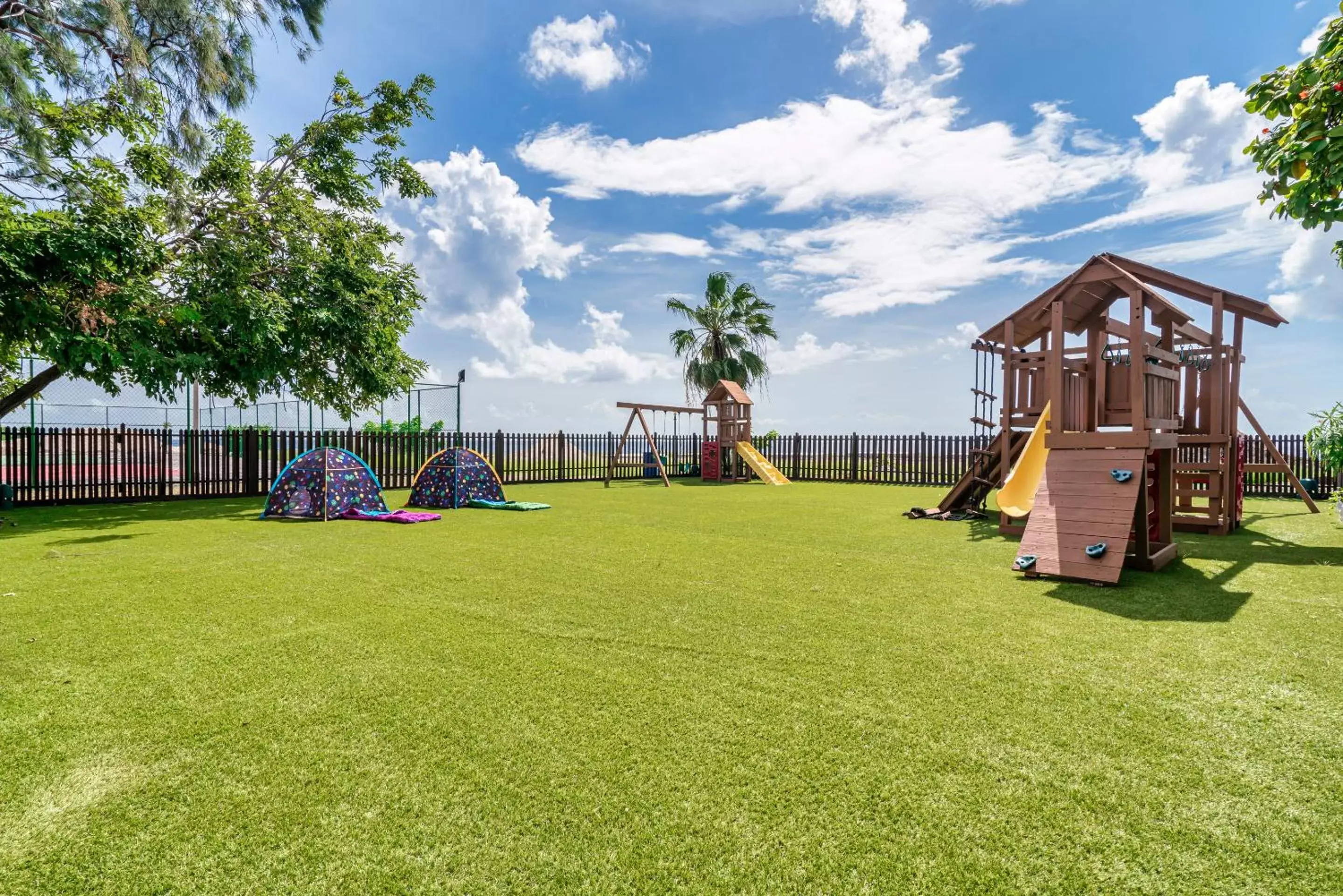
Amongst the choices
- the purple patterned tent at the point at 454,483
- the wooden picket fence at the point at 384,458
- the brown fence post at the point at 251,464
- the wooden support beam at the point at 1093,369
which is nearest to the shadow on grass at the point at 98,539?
the purple patterned tent at the point at 454,483

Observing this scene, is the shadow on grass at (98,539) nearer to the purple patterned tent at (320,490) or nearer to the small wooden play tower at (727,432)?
the purple patterned tent at (320,490)

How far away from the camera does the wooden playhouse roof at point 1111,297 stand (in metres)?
7.53

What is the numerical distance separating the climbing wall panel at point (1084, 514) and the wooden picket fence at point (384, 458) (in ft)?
35.1

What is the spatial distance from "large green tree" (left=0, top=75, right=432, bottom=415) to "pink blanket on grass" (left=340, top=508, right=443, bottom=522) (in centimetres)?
377

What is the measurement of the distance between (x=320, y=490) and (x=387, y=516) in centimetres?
114

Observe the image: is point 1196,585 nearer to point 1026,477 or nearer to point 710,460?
point 1026,477

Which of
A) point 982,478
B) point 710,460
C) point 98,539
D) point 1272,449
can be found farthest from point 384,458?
point 1272,449

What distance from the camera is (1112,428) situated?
6.96 m

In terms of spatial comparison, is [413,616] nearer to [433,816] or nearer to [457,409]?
[433,816]

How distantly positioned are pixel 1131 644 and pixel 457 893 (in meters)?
3.72

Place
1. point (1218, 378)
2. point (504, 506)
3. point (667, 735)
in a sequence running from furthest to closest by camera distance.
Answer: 1. point (504, 506)
2. point (1218, 378)
3. point (667, 735)

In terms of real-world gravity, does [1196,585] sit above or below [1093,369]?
below

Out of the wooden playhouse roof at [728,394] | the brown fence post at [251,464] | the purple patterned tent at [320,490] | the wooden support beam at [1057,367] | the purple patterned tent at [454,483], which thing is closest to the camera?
the wooden support beam at [1057,367]

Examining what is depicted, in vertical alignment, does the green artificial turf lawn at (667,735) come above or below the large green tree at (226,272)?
below
